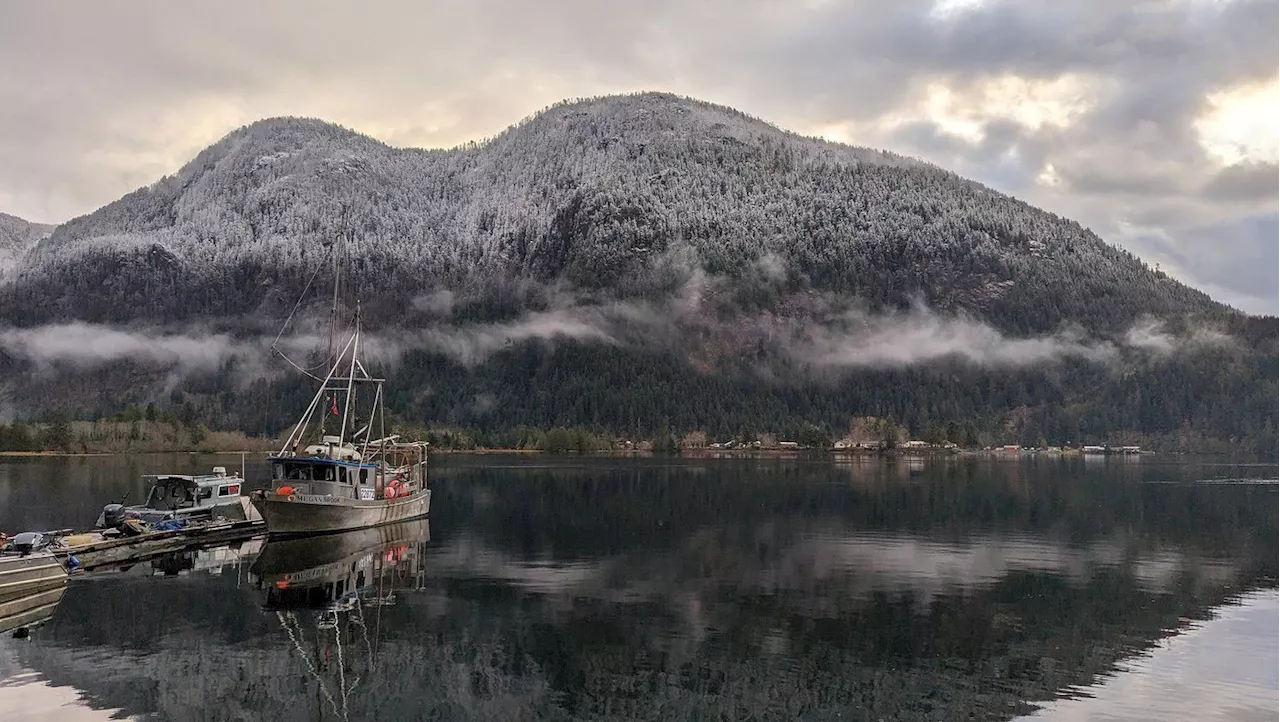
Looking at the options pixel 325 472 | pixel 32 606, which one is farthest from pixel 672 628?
pixel 325 472

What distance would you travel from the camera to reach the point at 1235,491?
6033 inches

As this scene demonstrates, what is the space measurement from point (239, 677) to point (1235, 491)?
154 m

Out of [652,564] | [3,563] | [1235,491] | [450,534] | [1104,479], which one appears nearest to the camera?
[3,563]

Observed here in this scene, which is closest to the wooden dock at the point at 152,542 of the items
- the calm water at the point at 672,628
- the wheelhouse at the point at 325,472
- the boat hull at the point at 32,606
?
the calm water at the point at 672,628

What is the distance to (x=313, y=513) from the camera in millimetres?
79375

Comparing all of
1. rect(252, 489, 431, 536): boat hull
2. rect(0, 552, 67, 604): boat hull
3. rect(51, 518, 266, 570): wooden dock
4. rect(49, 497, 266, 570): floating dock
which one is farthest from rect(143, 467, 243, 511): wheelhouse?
rect(0, 552, 67, 604): boat hull

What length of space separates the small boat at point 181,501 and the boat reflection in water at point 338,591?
9.08 metres

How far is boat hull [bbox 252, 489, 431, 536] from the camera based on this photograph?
77688mm

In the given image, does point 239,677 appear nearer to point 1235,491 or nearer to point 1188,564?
point 1188,564

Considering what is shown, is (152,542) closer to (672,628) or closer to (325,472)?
(325,472)

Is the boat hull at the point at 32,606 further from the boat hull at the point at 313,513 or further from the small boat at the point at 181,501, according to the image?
the boat hull at the point at 313,513

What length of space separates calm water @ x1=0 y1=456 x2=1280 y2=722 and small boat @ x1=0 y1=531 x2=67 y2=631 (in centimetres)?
155

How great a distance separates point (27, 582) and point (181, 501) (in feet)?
114

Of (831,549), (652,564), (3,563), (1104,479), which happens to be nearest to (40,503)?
(3,563)
